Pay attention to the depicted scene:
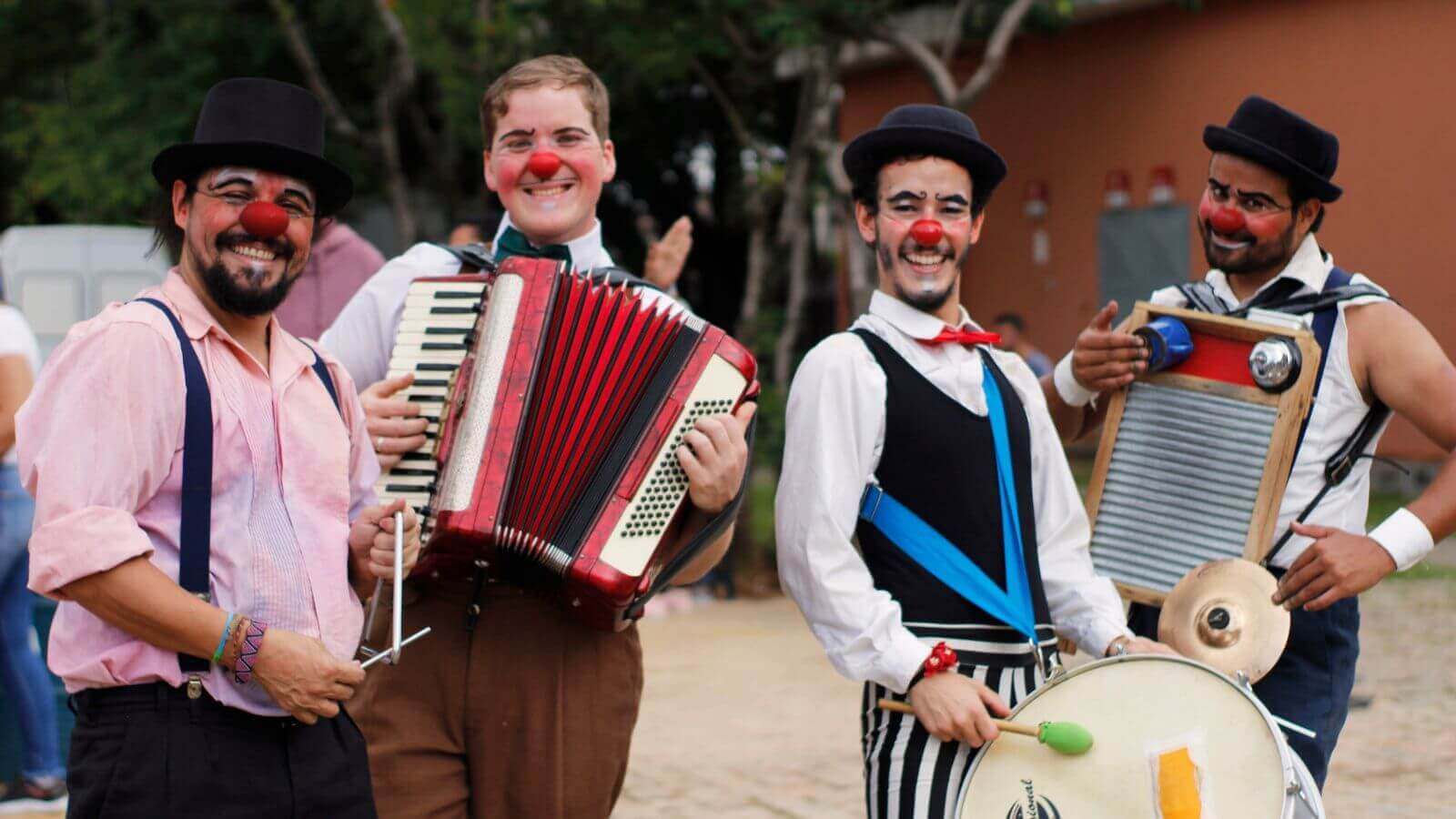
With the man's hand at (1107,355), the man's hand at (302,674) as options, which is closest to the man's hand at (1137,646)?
the man's hand at (1107,355)

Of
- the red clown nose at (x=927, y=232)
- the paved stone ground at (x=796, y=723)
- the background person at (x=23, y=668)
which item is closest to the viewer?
the red clown nose at (x=927, y=232)

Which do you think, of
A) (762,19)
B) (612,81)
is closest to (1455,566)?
(762,19)

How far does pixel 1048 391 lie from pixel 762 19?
7.91m

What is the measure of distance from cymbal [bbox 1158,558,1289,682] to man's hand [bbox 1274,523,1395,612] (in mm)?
42

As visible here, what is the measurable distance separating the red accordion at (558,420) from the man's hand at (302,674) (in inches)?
17.7

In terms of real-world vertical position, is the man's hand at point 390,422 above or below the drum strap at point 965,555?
above

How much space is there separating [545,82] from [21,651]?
3.86m

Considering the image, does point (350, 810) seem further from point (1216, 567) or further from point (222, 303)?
point (1216, 567)

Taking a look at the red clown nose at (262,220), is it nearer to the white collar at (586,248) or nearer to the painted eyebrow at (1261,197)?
the white collar at (586,248)

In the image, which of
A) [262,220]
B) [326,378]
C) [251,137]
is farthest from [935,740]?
[251,137]

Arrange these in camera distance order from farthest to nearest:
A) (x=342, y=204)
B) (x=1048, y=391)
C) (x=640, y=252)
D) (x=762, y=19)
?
1. (x=640, y=252)
2. (x=762, y=19)
3. (x=1048, y=391)
4. (x=342, y=204)

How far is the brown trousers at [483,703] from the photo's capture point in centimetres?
350

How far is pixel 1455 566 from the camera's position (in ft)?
40.9

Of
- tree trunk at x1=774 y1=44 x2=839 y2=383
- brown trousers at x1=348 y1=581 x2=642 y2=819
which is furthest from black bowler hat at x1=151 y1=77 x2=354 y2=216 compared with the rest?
tree trunk at x1=774 y1=44 x2=839 y2=383
